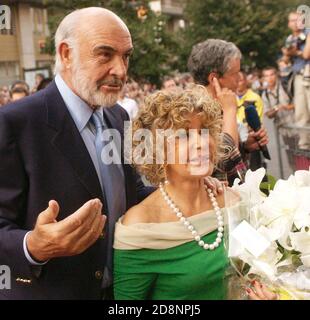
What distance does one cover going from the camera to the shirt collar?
1.76 meters

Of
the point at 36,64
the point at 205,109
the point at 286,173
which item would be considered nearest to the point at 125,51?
the point at 205,109

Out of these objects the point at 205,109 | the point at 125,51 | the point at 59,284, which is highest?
the point at 125,51

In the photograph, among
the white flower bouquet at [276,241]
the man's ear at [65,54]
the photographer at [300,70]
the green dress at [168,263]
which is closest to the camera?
the white flower bouquet at [276,241]

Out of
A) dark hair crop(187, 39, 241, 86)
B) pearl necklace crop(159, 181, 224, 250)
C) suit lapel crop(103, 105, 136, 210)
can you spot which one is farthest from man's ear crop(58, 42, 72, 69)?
dark hair crop(187, 39, 241, 86)

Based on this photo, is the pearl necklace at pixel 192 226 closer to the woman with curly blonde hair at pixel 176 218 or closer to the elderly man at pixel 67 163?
the woman with curly blonde hair at pixel 176 218

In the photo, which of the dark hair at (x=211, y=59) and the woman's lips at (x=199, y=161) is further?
the dark hair at (x=211, y=59)

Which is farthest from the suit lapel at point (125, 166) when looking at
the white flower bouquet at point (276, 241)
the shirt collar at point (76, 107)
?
the white flower bouquet at point (276, 241)

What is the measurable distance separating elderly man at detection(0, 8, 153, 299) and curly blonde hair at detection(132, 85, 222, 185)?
5.7 inches

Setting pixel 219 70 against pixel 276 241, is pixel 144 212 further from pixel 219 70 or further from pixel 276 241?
pixel 219 70

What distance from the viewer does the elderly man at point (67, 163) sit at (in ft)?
5.23

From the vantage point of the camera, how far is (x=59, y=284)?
66.6 inches

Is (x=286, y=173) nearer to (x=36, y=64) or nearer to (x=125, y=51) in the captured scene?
(x=125, y=51)

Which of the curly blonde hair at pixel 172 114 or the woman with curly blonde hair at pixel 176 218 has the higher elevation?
the curly blonde hair at pixel 172 114

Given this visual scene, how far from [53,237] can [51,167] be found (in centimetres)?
34
